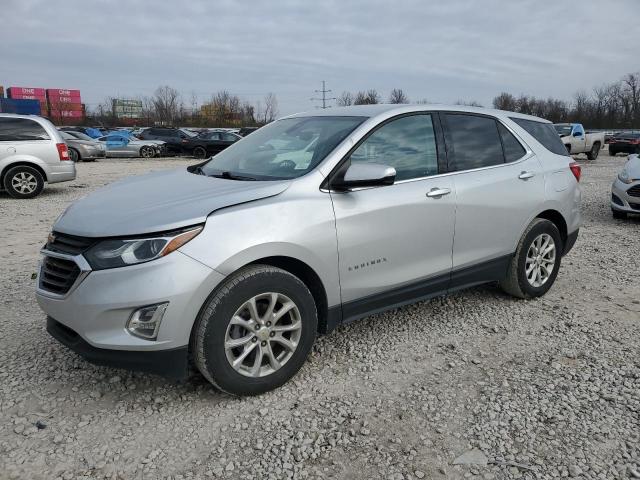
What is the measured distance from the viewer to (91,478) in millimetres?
2346

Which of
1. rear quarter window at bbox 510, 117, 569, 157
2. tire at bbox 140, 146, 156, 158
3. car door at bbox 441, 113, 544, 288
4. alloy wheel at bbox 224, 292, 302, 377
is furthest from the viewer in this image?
tire at bbox 140, 146, 156, 158

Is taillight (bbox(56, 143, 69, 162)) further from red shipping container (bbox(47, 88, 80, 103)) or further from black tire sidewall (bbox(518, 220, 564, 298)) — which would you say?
red shipping container (bbox(47, 88, 80, 103))

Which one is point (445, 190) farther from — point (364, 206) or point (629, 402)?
point (629, 402)

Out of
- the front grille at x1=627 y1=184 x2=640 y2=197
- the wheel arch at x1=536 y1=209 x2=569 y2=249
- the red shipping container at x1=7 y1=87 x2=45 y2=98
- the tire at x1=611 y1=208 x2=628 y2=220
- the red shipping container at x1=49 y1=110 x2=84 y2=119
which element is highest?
the red shipping container at x1=7 y1=87 x2=45 y2=98

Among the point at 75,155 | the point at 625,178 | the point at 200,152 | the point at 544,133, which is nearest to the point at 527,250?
the point at 544,133

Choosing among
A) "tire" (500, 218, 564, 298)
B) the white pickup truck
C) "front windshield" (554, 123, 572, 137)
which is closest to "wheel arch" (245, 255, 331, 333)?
"tire" (500, 218, 564, 298)

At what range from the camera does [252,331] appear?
2.88 m

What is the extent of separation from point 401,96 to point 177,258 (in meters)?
77.7

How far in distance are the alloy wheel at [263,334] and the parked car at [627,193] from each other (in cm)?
752

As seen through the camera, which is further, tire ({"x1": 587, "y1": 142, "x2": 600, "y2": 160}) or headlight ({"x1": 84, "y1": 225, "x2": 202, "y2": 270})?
tire ({"x1": 587, "y1": 142, "x2": 600, "y2": 160})

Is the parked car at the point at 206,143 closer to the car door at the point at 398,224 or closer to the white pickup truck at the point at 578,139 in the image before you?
the white pickup truck at the point at 578,139

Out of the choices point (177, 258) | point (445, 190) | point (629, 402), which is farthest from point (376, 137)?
point (629, 402)

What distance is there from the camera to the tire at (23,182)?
1059cm

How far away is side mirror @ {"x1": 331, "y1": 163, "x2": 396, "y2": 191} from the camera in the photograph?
3.07m
